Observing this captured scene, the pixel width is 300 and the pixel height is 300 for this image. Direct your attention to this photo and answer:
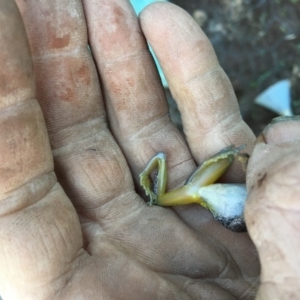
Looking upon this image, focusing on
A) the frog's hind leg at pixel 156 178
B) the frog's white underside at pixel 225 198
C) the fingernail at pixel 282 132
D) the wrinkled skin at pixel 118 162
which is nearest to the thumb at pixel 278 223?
the wrinkled skin at pixel 118 162

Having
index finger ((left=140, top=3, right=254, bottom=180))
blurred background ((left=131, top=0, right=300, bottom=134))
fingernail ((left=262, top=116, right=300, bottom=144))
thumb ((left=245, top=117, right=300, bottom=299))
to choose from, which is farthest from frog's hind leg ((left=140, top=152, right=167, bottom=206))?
blurred background ((left=131, top=0, right=300, bottom=134))

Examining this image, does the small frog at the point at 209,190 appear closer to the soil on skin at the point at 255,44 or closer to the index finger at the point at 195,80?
the index finger at the point at 195,80

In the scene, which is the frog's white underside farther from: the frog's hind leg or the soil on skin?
the soil on skin

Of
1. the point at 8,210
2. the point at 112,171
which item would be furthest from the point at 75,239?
the point at 112,171

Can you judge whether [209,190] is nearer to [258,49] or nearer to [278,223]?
[278,223]

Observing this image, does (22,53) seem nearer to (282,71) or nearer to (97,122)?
(97,122)

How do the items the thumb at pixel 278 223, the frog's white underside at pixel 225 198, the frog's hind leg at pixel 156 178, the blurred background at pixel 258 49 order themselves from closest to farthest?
the thumb at pixel 278 223 < the frog's white underside at pixel 225 198 < the frog's hind leg at pixel 156 178 < the blurred background at pixel 258 49

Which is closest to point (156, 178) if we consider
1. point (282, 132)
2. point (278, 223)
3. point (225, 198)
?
point (225, 198)
